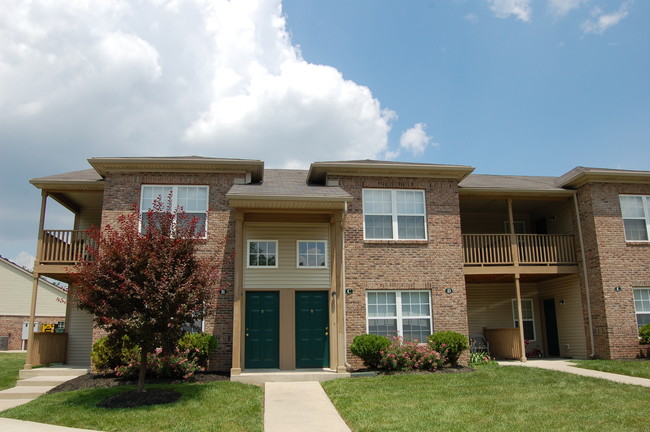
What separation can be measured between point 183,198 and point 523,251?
10.8 metres

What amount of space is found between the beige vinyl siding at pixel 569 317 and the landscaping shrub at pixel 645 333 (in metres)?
1.65

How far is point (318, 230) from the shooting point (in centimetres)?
1511

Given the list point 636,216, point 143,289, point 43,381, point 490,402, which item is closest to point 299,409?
point 490,402

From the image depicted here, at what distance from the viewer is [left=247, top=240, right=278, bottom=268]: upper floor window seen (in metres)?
14.8

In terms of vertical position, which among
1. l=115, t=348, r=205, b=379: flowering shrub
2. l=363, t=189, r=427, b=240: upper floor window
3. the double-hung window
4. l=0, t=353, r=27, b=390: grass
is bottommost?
l=0, t=353, r=27, b=390: grass

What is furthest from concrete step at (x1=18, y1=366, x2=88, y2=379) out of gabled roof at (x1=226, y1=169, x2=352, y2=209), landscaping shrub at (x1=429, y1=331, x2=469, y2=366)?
landscaping shrub at (x1=429, y1=331, x2=469, y2=366)

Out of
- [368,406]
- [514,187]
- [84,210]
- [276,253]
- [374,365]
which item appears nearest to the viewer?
[368,406]

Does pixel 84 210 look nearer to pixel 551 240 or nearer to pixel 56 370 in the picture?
Result: pixel 56 370

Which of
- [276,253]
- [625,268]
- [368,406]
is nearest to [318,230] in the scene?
[276,253]

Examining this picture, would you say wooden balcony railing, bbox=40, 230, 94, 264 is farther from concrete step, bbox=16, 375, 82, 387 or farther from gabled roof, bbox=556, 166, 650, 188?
gabled roof, bbox=556, 166, 650, 188

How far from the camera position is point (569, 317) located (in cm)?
1764

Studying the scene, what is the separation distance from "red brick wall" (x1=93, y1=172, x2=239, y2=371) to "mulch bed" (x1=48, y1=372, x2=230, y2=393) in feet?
4.03

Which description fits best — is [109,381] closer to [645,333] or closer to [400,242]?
[400,242]

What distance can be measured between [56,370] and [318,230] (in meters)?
7.97
